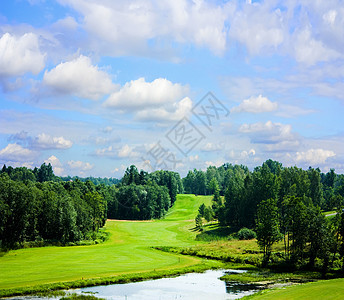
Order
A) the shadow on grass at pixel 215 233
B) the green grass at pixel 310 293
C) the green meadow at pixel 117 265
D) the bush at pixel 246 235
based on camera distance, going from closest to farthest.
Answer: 1. the green grass at pixel 310 293
2. the green meadow at pixel 117 265
3. the bush at pixel 246 235
4. the shadow on grass at pixel 215 233

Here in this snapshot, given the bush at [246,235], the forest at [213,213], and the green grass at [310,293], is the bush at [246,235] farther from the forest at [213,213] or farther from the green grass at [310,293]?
the green grass at [310,293]

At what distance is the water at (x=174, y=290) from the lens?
34750 millimetres

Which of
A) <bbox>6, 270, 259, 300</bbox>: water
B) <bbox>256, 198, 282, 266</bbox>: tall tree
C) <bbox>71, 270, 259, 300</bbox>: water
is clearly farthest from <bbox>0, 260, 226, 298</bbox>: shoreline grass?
<bbox>256, 198, 282, 266</bbox>: tall tree

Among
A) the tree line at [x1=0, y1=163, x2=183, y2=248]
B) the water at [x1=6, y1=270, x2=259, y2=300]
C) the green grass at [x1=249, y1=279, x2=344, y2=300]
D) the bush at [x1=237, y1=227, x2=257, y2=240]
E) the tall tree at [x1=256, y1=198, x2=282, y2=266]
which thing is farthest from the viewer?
the bush at [x1=237, y1=227, x2=257, y2=240]

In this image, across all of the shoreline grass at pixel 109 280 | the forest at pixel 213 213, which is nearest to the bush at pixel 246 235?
the forest at pixel 213 213

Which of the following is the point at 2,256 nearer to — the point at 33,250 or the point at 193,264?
the point at 33,250

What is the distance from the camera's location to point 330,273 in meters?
47.6

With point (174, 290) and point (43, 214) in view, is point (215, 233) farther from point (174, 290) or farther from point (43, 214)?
point (174, 290)

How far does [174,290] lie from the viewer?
1473 inches

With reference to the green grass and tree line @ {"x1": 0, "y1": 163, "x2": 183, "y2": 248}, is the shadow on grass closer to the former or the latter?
tree line @ {"x1": 0, "y1": 163, "x2": 183, "y2": 248}

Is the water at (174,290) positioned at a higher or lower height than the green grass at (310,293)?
lower

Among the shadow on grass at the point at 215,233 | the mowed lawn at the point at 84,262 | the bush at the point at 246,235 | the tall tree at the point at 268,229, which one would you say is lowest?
the shadow on grass at the point at 215,233

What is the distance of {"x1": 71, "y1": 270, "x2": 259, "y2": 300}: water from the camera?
34.8 metres

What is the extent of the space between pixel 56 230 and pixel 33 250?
36.6ft
